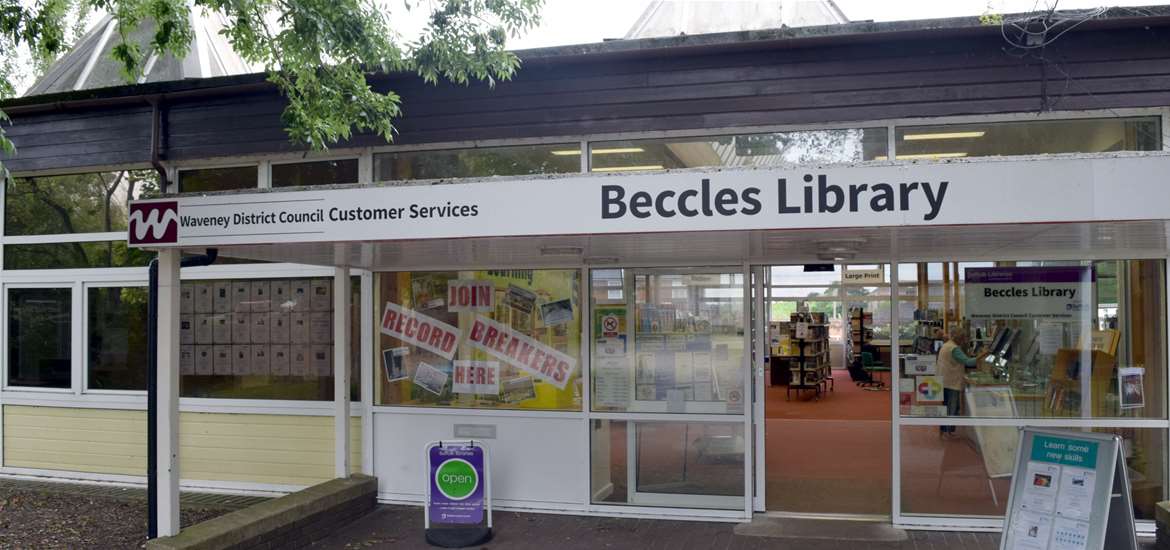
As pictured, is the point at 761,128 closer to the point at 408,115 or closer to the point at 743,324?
the point at 743,324

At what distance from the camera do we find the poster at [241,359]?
847 cm

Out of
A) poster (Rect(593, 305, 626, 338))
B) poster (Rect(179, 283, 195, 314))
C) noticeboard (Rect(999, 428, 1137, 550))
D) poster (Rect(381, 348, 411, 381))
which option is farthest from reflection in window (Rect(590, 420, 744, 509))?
poster (Rect(179, 283, 195, 314))

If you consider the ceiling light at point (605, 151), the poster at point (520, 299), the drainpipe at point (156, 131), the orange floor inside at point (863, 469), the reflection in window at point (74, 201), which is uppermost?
the drainpipe at point (156, 131)

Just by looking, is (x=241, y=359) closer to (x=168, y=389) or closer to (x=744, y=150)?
(x=168, y=389)

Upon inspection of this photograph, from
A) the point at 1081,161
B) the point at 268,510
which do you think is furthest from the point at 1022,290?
the point at 268,510

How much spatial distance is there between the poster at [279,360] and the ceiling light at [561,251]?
2951mm

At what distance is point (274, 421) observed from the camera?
827 centimetres

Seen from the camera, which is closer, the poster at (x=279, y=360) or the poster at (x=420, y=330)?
the poster at (x=420, y=330)

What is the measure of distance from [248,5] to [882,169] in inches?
175

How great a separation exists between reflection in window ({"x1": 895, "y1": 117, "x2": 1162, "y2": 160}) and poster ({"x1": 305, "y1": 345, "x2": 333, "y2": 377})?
513 cm

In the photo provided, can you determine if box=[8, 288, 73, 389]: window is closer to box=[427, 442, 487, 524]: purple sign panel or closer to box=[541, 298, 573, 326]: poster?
box=[427, 442, 487, 524]: purple sign panel

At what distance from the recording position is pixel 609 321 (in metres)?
7.41

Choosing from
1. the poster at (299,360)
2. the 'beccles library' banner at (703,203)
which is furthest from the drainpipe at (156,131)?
the 'beccles library' banner at (703,203)

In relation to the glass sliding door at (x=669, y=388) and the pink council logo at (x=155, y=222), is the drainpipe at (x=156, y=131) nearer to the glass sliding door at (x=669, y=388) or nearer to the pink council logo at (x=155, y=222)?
the pink council logo at (x=155, y=222)
